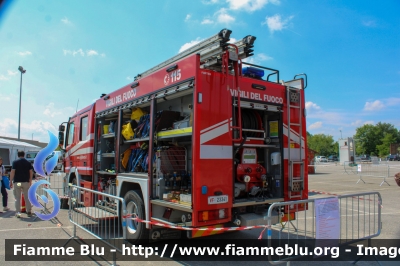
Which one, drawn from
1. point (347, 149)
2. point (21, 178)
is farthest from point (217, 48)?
point (347, 149)

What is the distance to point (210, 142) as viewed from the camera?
4.44m

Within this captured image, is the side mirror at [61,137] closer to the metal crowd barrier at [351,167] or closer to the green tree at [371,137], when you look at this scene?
the metal crowd barrier at [351,167]

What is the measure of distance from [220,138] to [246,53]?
5.55 feet

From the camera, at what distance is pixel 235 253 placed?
5.43 m

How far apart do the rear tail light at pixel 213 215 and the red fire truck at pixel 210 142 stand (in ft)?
0.05

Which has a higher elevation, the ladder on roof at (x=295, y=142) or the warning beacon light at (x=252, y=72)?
the warning beacon light at (x=252, y=72)

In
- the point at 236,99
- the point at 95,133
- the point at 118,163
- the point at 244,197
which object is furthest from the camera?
the point at 95,133

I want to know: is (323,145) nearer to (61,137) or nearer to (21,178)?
(61,137)

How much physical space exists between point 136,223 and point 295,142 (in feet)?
10.9

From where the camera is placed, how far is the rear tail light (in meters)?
4.30

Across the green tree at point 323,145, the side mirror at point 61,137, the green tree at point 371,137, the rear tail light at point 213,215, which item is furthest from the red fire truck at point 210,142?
the green tree at point 323,145

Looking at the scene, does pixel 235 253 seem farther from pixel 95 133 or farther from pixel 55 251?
pixel 95 133

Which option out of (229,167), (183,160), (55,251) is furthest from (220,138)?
(55,251)

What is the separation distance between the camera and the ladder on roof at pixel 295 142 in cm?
551
